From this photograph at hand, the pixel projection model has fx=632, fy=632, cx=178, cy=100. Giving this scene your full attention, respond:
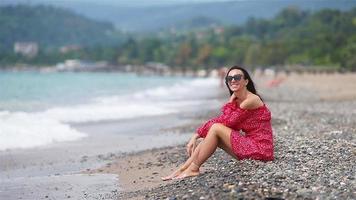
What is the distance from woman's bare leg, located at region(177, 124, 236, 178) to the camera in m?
7.77

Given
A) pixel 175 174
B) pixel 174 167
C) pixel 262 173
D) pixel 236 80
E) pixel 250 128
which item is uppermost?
pixel 236 80

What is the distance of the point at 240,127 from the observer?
8.03 meters

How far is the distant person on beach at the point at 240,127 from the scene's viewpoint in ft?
25.7

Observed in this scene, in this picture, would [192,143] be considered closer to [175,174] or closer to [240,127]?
[175,174]

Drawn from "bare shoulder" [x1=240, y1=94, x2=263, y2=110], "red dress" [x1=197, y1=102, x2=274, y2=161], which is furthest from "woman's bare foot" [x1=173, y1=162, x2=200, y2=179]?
"bare shoulder" [x1=240, y1=94, x2=263, y2=110]

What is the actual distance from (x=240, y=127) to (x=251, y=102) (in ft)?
1.21

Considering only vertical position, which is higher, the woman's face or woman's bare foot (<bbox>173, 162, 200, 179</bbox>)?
the woman's face

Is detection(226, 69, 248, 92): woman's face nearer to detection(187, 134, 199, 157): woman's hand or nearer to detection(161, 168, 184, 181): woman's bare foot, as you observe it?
detection(187, 134, 199, 157): woman's hand

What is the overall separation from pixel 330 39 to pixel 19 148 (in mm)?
92722

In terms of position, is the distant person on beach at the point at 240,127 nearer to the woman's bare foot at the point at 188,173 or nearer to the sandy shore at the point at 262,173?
the woman's bare foot at the point at 188,173

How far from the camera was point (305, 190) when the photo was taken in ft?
20.9

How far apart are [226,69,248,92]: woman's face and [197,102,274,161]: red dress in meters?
0.23

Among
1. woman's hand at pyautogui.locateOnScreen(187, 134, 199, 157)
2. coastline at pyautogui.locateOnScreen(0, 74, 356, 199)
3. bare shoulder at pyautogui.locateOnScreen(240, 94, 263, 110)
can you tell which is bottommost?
coastline at pyautogui.locateOnScreen(0, 74, 356, 199)

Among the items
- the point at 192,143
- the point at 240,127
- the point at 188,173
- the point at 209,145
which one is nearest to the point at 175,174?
the point at 188,173
